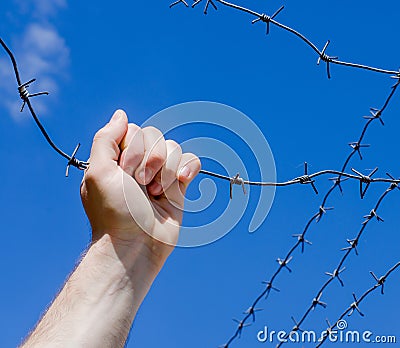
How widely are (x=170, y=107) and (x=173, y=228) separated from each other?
0.25 m

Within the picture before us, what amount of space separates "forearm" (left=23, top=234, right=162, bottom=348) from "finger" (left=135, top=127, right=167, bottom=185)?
13cm

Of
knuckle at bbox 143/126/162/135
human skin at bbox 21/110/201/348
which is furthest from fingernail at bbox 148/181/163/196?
knuckle at bbox 143/126/162/135

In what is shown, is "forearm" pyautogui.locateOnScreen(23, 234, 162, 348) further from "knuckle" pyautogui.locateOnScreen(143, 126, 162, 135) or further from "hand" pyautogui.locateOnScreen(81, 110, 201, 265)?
"knuckle" pyautogui.locateOnScreen(143, 126, 162, 135)

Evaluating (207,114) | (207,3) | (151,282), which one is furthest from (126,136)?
(207,3)

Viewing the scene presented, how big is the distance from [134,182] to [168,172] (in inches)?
2.7

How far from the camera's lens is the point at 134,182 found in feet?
4.50

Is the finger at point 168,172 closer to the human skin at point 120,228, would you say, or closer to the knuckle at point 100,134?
the human skin at point 120,228

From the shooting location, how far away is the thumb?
4.51ft

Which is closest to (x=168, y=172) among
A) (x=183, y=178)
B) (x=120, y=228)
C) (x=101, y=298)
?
(x=183, y=178)

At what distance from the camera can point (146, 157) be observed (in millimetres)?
1377

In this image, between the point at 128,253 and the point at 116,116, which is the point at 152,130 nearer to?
the point at 116,116

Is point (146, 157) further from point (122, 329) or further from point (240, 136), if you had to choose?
point (122, 329)

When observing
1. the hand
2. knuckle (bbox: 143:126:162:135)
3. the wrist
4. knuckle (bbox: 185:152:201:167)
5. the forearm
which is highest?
knuckle (bbox: 185:152:201:167)

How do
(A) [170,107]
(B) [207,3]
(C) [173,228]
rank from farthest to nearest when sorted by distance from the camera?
(B) [207,3]
(C) [173,228]
(A) [170,107]
